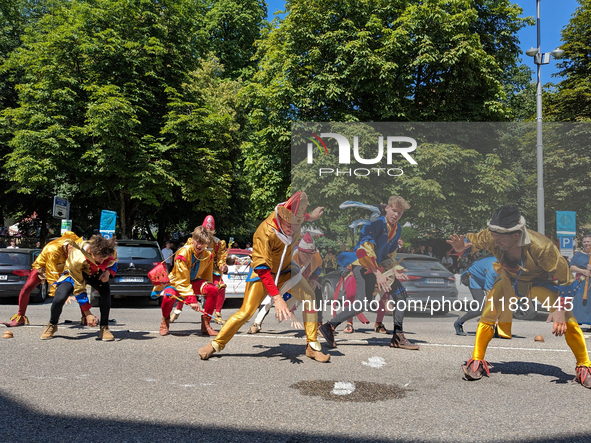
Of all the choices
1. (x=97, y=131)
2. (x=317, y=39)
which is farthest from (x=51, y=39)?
(x=317, y=39)

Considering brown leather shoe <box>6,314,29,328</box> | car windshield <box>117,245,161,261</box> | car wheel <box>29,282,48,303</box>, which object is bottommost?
Answer: car wheel <box>29,282,48,303</box>

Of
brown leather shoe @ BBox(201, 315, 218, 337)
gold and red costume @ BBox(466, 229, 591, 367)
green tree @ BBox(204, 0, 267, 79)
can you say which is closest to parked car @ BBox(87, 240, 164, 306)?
brown leather shoe @ BBox(201, 315, 218, 337)

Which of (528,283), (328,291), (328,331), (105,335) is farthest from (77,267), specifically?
(328,291)

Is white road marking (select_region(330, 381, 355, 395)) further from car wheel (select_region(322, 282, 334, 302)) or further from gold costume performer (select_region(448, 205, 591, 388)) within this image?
car wheel (select_region(322, 282, 334, 302))

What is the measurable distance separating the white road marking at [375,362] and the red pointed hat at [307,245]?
2.99m

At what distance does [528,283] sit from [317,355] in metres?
2.52

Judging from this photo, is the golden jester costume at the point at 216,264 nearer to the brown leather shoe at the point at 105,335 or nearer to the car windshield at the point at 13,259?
the brown leather shoe at the point at 105,335

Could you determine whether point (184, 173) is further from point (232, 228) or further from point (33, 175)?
point (232, 228)

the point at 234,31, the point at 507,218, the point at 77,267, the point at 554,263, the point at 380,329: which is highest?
the point at 234,31

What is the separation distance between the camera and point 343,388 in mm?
5219

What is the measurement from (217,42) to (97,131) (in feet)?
56.3

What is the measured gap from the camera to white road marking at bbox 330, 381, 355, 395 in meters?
5.06

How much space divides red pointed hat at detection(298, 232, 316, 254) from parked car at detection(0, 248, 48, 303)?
8714 millimetres

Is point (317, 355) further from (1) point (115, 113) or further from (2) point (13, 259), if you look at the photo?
(1) point (115, 113)
